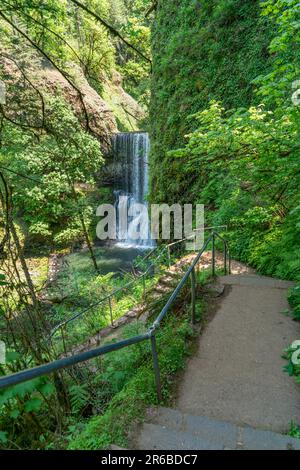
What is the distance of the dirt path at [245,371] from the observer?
236 cm

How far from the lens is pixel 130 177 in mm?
19281

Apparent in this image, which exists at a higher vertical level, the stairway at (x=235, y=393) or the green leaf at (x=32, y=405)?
the green leaf at (x=32, y=405)

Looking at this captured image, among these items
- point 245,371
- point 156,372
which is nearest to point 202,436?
point 156,372

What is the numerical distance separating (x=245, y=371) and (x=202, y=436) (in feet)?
3.24

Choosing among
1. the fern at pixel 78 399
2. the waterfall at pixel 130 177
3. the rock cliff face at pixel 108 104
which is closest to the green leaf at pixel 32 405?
the fern at pixel 78 399

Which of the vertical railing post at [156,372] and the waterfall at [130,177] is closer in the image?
the vertical railing post at [156,372]

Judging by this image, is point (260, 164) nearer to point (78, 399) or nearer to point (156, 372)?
point (156, 372)

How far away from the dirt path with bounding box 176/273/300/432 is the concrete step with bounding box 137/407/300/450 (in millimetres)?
185

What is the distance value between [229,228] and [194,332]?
516 cm

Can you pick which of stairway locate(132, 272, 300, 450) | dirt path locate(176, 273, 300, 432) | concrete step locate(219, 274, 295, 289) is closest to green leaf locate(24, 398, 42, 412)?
stairway locate(132, 272, 300, 450)

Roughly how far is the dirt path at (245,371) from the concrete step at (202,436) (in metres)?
0.19

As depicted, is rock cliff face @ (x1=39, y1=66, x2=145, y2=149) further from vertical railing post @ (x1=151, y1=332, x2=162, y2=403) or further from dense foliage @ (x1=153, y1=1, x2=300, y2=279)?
vertical railing post @ (x1=151, y1=332, x2=162, y2=403)

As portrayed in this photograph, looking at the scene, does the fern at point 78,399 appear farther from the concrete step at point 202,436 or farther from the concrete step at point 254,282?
the concrete step at point 254,282

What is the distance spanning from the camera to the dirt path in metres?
2.36
